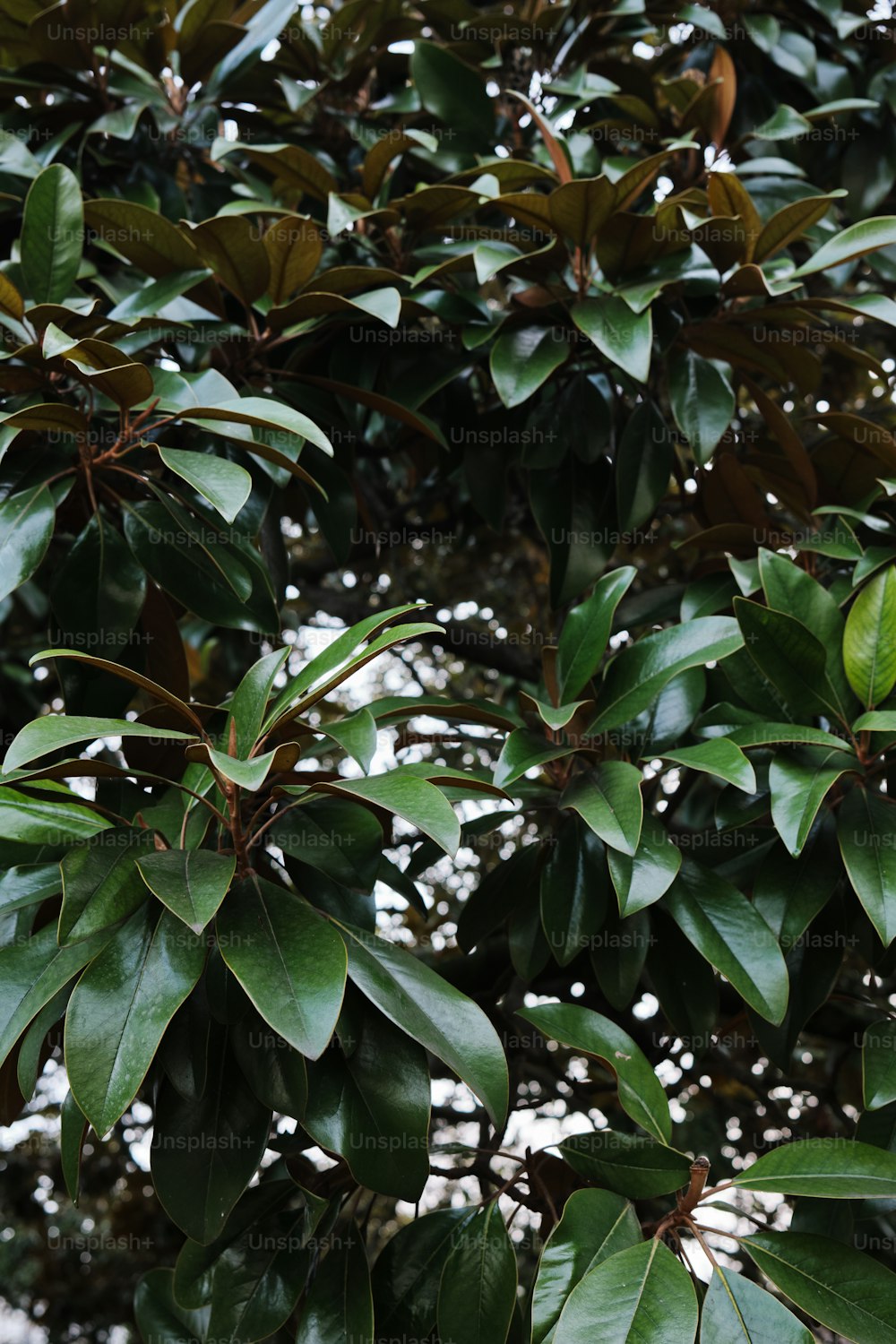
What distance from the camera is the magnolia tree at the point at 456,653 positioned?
1.12m

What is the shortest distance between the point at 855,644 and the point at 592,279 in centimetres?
73

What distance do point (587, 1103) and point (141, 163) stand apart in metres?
1.86

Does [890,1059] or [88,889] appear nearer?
[88,889]

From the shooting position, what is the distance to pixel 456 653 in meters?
2.30

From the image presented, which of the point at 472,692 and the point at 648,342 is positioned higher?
the point at 648,342

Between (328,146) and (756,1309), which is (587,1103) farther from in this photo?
(328,146)

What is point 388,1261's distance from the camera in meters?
1.34

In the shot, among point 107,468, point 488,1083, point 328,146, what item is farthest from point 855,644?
point 328,146

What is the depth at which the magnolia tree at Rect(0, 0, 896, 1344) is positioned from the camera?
1123mm

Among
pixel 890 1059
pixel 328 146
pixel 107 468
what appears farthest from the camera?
pixel 328 146

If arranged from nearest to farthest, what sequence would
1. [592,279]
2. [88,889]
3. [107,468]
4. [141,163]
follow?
[88,889] < [107,468] < [592,279] < [141,163]

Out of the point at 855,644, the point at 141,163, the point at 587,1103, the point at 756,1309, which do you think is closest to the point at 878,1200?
the point at 756,1309

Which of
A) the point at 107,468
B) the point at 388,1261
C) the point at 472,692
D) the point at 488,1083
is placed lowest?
the point at 472,692

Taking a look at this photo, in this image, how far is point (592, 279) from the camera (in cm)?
174
